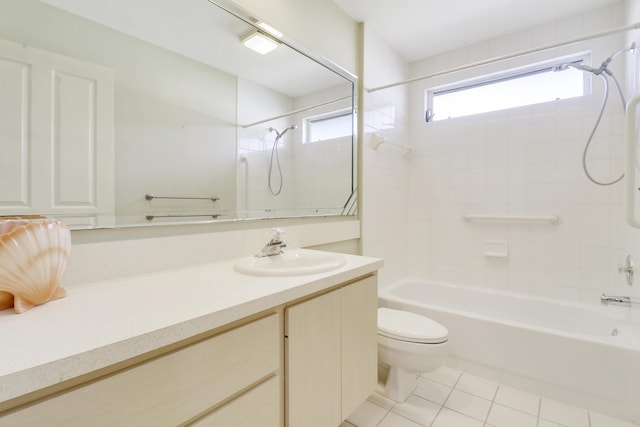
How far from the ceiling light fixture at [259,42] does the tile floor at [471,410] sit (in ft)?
6.33

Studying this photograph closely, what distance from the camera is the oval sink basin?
104cm

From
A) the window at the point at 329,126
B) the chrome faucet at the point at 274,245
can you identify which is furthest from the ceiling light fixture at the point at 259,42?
the chrome faucet at the point at 274,245

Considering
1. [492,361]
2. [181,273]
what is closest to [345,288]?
Answer: [181,273]

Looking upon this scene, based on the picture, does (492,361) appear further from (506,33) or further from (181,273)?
(506,33)

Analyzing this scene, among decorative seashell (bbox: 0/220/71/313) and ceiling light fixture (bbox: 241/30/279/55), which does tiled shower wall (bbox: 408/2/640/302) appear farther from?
decorative seashell (bbox: 0/220/71/313)

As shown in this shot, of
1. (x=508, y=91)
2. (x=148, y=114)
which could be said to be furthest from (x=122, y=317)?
(x=508, y=91)

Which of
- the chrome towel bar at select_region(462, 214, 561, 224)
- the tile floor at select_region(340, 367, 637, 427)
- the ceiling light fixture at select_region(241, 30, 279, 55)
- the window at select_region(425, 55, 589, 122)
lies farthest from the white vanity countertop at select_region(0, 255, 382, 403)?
the window at select_region(425, 55, 589, 122)

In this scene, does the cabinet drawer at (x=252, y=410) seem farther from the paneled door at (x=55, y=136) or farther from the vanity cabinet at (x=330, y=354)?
the paneled door at (x=55, y=136)

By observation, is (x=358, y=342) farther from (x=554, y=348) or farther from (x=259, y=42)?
(x=259, y=42)

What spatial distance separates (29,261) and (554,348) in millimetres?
2258

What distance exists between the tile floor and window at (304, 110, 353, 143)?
157 cm

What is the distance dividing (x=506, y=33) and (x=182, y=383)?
9.90ft

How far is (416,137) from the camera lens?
2748 millimetres

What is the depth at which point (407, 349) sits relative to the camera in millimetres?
1524
